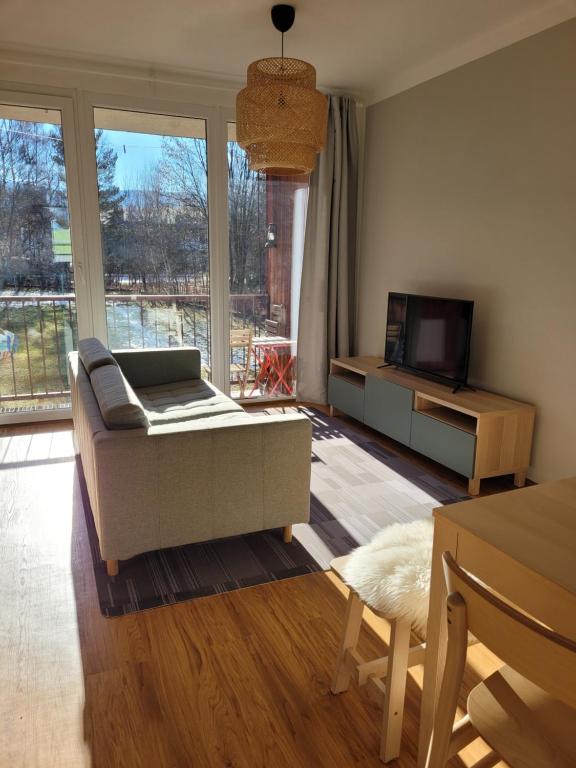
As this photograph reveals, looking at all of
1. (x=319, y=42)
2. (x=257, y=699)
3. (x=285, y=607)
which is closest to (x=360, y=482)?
(x=285, y=607)

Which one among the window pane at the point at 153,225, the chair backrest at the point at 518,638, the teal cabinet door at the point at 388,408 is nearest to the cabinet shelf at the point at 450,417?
the teal cabinet door at the point at 388,408

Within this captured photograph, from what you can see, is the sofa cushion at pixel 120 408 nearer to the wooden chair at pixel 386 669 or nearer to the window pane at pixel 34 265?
the wooden chair at pixel 386 669

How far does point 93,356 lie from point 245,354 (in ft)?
6.99

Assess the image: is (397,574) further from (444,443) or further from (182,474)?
(444,443)

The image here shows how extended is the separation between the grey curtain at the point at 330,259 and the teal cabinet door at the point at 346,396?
15.3 inches

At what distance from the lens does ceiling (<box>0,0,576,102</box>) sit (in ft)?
10.6

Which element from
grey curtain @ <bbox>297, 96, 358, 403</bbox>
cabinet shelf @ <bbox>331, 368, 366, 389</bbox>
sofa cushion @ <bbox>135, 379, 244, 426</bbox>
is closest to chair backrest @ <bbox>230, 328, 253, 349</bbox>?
grey curtain @ <bbox>297, 96, 358, 403</bbox>

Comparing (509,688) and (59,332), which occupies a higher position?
(59,332)

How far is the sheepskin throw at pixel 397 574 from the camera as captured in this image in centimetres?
153

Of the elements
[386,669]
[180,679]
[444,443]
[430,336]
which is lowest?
[180,679]

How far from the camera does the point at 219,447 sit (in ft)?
8.15

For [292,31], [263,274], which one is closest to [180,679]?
[292,31]

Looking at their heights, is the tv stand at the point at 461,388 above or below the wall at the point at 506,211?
below

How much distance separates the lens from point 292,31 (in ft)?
11.8
